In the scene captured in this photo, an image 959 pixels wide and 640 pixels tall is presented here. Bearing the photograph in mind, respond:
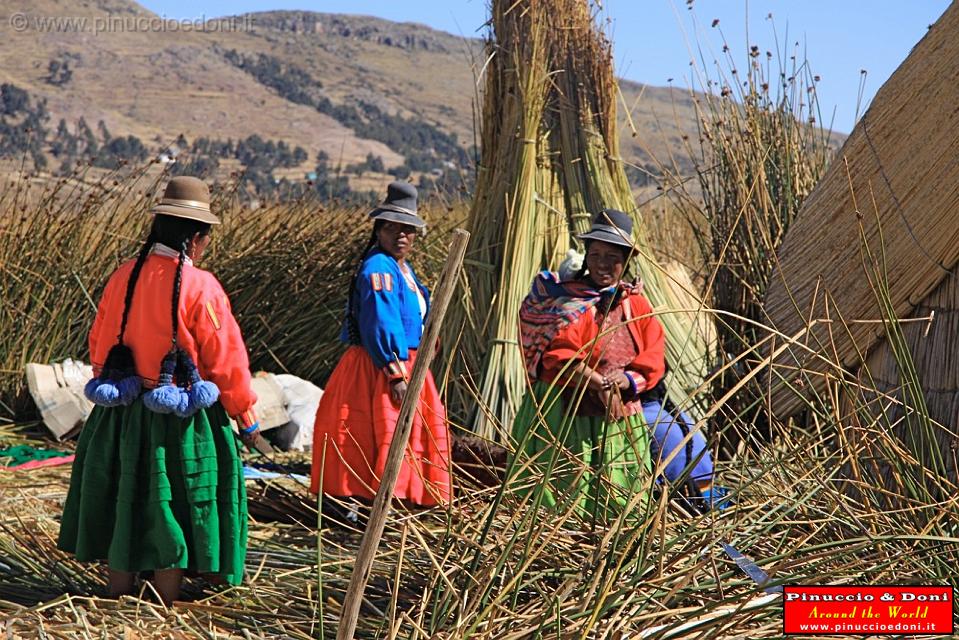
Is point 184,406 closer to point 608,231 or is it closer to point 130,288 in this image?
point 130,288

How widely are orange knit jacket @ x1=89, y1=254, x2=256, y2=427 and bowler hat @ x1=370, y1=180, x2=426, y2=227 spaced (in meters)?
1.25

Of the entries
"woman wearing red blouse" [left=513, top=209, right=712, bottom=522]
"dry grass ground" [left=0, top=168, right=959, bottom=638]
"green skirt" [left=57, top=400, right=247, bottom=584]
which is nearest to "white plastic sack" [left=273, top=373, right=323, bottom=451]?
"dry grass ground" [left=0, top=168, right=959, bottom=638]

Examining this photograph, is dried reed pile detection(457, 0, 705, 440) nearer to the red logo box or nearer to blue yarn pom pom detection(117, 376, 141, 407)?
blue yarn pom pom detection(117, 376, 141, 407)

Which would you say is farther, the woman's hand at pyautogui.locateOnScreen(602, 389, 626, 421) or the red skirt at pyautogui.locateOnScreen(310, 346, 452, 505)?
the red skirt at pyautogui.locateOnScreen(310, 346, 452, 505)

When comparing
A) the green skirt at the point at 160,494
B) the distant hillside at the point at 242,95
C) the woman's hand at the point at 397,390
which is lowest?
the green skirt at the point at 160,494

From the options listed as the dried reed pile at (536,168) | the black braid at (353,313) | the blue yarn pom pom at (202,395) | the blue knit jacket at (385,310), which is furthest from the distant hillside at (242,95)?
the blue yarn pom pom at (202,395)

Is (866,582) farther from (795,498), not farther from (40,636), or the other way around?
(40,636)

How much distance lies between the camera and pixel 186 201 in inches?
135

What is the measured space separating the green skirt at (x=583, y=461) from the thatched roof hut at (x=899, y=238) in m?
0.47

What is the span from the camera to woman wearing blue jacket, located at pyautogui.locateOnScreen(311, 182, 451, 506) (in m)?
4.51

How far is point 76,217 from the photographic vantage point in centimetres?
683

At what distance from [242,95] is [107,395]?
2740 inches

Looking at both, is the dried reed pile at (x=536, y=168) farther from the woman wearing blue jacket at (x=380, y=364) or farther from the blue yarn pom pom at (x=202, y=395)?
the blue yarn pom pom at (x=202, y=395)

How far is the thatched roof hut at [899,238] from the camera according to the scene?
2648mm
